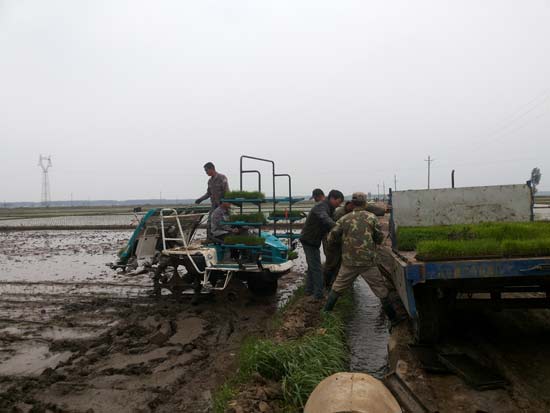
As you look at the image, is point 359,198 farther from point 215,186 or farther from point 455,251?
point 215,186

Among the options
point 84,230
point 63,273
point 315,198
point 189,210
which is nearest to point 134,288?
point 189,210

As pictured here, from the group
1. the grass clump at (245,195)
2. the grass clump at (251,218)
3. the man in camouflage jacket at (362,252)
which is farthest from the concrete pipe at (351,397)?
the grass clump at (245,195)

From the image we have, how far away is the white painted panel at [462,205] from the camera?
7078mm

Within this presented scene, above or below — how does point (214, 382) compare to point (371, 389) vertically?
below

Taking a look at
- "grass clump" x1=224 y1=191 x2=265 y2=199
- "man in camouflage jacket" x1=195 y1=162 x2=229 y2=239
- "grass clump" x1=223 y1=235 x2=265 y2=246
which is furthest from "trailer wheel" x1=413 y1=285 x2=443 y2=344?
"man in camouflage jacket" x1=195 y1=162 x2=229 y2=239

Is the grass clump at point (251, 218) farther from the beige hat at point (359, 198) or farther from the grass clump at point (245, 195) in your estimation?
the beige hat at point (359, 198)

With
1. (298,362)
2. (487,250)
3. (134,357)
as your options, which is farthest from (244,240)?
(487,250)

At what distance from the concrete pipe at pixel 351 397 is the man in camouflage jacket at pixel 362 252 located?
270 centimetres

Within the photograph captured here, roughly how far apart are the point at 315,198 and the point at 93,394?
452cm

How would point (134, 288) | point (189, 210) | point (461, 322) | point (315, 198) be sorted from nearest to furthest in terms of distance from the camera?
1. point (461, 322)
2. point (315, 198)
3. point (189, 210)
4. point (134, 288)

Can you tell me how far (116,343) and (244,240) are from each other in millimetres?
2578

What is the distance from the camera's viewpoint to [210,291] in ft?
28.0

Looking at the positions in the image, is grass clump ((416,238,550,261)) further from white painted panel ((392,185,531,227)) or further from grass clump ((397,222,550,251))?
white painted panel ((392,185,531,227))

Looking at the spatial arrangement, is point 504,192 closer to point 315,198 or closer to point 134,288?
point 315,198
